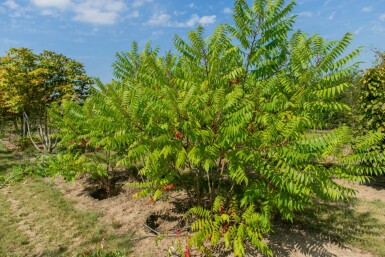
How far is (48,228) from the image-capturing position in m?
8.23

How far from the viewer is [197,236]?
17.6ft

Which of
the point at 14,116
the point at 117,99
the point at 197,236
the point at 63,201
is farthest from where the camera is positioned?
the point at 14,116

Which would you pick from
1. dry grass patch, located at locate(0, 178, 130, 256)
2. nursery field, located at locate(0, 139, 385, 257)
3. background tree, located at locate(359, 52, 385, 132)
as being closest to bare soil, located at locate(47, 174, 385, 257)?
nursery field, located at locate(0, 139, 385, 257)

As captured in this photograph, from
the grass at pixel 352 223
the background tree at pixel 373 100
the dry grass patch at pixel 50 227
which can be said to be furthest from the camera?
the background tree at pixel 373 100

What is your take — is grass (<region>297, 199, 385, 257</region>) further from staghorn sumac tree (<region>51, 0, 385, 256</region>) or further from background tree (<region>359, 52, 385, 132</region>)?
background tree (<region>359, 52, 385, 132</region>)

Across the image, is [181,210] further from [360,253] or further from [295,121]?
[295,121]

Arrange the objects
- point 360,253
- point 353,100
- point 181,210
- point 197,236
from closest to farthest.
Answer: point 197,236 < point 360,253 < point 181,210 < point 353,100

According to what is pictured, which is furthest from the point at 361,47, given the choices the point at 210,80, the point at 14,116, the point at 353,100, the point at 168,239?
the point at 353,100

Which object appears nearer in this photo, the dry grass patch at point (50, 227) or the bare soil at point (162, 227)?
the bare soil at point (162, 227)

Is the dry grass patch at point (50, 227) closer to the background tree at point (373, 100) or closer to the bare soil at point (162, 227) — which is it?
the bare soil at point (162, 227)

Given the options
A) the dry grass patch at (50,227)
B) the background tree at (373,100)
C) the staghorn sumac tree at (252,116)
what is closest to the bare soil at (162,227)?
the dry grass patch at (50,227)

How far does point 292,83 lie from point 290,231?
13.3ft

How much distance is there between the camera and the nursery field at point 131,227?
22.4 feet

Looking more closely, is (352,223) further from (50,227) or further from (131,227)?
(50,227)
